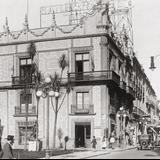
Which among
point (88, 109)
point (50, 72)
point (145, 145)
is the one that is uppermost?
point (50, 72)

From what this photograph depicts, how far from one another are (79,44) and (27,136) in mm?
10118

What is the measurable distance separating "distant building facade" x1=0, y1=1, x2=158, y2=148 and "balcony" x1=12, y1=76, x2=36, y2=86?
2 centimetres

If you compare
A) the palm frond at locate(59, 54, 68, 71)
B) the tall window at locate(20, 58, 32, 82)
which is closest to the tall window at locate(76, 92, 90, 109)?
the palm frond at locate(59, 54, 68, 71)

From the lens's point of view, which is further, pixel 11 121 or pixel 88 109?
pixel 11 121

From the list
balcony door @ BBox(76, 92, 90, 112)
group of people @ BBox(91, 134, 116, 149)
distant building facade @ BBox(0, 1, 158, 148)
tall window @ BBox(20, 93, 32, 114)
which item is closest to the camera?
group of people @ BBox(91, 134, 116, 149)

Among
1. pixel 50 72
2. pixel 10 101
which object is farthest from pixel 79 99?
pixel 10 101

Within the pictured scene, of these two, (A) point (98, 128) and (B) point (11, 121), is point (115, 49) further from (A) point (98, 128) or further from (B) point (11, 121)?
(B) point (11, 121)

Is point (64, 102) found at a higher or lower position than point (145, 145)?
higher

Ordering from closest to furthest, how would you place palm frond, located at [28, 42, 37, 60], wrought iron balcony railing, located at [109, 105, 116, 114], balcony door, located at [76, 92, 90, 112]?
balcony door, located at [76, 92, 90, 112] < palm frond, located at [28, 42, 37, 60] < wrought iron balcony railing, located at [109, 105, 116, 114]

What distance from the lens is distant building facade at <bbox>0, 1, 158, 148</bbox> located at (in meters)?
38.9

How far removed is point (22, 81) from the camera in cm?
4116

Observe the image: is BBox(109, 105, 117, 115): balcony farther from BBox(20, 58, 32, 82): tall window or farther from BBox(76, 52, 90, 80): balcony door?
BBox(20, 58, 32, 82): tall window

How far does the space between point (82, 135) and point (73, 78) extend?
17.5 feet

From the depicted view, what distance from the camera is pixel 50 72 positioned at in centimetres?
4109
